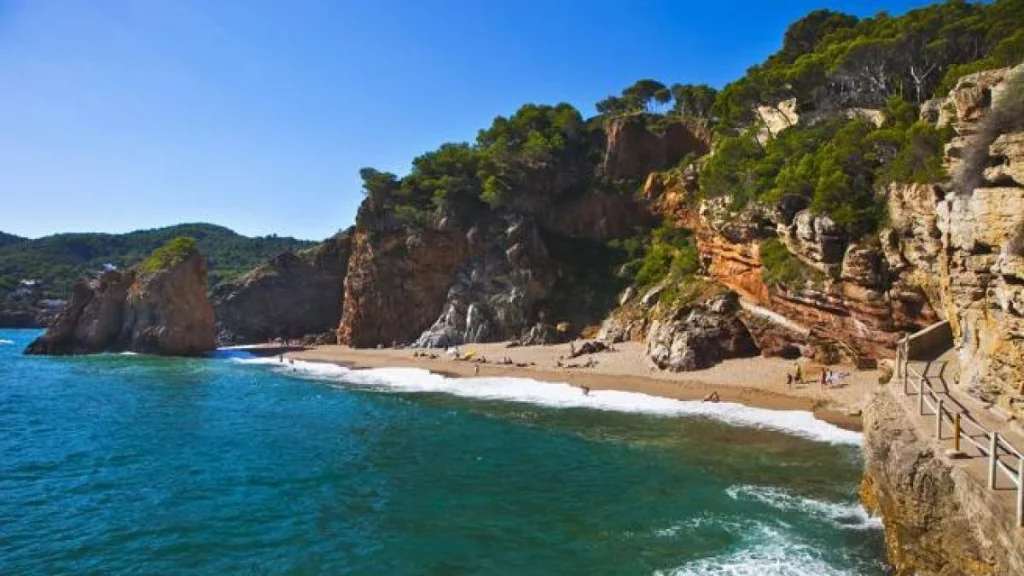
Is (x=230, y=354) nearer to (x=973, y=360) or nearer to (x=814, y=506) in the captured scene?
(x=814, y=506)

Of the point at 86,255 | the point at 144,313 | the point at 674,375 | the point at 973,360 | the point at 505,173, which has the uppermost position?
the point at 505,173

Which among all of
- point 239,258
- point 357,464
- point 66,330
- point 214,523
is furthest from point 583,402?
point 239,258

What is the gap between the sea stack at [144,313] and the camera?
70812 mm

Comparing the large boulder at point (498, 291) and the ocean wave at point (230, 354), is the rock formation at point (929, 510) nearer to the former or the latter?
the large boulder at point (498, 291)

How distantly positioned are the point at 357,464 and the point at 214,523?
6.80m

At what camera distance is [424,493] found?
2011 cm

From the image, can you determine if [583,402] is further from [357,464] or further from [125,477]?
[125,477]

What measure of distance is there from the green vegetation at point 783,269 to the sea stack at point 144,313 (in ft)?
201

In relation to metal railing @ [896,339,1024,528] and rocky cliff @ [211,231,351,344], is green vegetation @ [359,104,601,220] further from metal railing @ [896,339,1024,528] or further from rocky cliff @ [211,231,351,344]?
metal railing @ [896,339,1024,528]

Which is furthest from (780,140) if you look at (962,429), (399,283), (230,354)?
(230,354)

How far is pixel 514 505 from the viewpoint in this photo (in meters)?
18.7

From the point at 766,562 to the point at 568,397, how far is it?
2345cm

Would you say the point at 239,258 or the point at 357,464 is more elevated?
the point at 239,258

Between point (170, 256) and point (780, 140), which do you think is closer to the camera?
point (780, 140)
